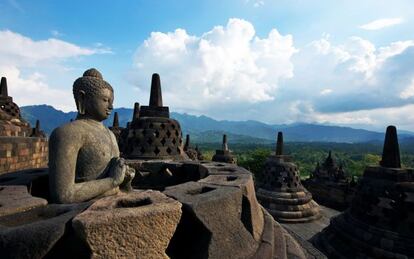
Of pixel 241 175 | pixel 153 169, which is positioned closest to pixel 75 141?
pixel 241 175

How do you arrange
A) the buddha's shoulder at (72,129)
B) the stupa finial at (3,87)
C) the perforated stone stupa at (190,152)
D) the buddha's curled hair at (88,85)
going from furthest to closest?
the perforated stone stupa at (190,152), the stupa finial at (3,87), the buddha's curled hair at (88,85), the buddha's shoulder at (72,129)

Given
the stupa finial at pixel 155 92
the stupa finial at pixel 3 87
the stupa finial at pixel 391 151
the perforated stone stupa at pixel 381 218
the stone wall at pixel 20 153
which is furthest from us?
the stupa finial at pixel 3 87

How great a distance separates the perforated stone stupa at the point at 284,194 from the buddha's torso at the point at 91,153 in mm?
10027

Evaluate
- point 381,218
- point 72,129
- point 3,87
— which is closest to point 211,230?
point 72,129

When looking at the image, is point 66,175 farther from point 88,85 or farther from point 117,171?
point 88,85

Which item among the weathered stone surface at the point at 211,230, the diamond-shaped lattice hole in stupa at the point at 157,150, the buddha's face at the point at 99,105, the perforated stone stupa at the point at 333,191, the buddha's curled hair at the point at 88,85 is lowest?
the perforated stone stupa at the point at 333,191

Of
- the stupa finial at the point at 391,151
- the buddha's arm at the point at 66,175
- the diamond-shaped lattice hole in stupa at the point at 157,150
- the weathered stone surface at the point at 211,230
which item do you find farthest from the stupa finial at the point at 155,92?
the stupa finial at the point at 391,151

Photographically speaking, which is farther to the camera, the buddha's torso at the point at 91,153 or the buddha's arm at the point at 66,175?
the buddha's torso at the point at 91,153

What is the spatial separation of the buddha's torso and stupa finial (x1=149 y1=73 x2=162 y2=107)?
4650 millimetres

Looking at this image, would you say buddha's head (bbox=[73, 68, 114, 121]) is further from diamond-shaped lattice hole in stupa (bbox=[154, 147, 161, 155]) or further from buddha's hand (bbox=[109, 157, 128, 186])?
diamond-shaped lattice hole in stupa (bbox=[154, 147, 161, 155])

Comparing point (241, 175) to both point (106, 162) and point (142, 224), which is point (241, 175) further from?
point (142, 224)

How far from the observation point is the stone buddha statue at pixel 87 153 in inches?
94.3

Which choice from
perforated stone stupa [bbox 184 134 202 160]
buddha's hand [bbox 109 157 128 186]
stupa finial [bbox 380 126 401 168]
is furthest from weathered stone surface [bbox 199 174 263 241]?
perforated stone stupa [bbox 184 134 202 160]

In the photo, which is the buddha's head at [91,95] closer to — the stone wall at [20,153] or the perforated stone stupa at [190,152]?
the stone wall at [20,153]
